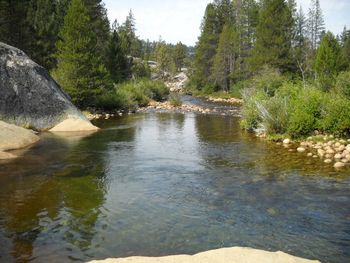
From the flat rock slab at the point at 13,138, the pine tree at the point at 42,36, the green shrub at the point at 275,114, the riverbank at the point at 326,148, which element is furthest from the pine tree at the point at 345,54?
the flat rock slab at the point at 13,138

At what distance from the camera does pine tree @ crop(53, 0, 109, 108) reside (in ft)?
112

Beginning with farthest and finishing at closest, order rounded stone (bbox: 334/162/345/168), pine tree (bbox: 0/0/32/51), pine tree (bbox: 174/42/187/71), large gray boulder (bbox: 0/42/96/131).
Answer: pine tree (bbox: 174/42/187/71) < pine tree (bbox: 0/0/32/51) < large gray boulder (bbox: 0/42/96/131) < rounded stone (bbox: 334/162/345/168)

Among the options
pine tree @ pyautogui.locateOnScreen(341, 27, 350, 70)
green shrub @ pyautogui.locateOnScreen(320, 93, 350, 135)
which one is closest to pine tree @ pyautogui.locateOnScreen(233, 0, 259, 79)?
pine tree @ pyautogui.locateOnScreen(341, 27, 350, 70)

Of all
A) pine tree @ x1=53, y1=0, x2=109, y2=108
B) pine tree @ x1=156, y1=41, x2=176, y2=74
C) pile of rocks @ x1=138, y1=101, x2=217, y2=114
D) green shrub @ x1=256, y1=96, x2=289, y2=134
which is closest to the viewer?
green shrub @ x1=256, y1=96, x2=289, y2=134

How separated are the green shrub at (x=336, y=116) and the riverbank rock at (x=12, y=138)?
1563cm

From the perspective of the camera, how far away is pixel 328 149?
19094 millimetres

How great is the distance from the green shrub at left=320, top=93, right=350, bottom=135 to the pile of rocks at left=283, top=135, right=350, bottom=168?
642 mm

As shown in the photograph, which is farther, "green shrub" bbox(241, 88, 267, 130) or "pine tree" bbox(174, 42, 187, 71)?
"pine tree" bbox(174, 42, 187, 71)

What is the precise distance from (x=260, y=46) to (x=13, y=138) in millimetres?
41438

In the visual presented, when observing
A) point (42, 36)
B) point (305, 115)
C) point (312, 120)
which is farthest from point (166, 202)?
point (42, 36)

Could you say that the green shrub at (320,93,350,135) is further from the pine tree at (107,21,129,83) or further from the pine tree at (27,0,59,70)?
the pine tree at (107,21,129,83)

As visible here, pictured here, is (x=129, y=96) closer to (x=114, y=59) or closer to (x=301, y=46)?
(x=114, y=59)


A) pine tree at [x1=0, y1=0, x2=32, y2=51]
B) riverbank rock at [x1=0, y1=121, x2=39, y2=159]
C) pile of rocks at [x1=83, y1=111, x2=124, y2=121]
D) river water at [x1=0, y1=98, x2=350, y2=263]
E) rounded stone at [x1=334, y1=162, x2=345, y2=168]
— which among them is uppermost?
pine tree at [x1=0, y1=0, x2=32, y2=51]

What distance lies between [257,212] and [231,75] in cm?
5533
